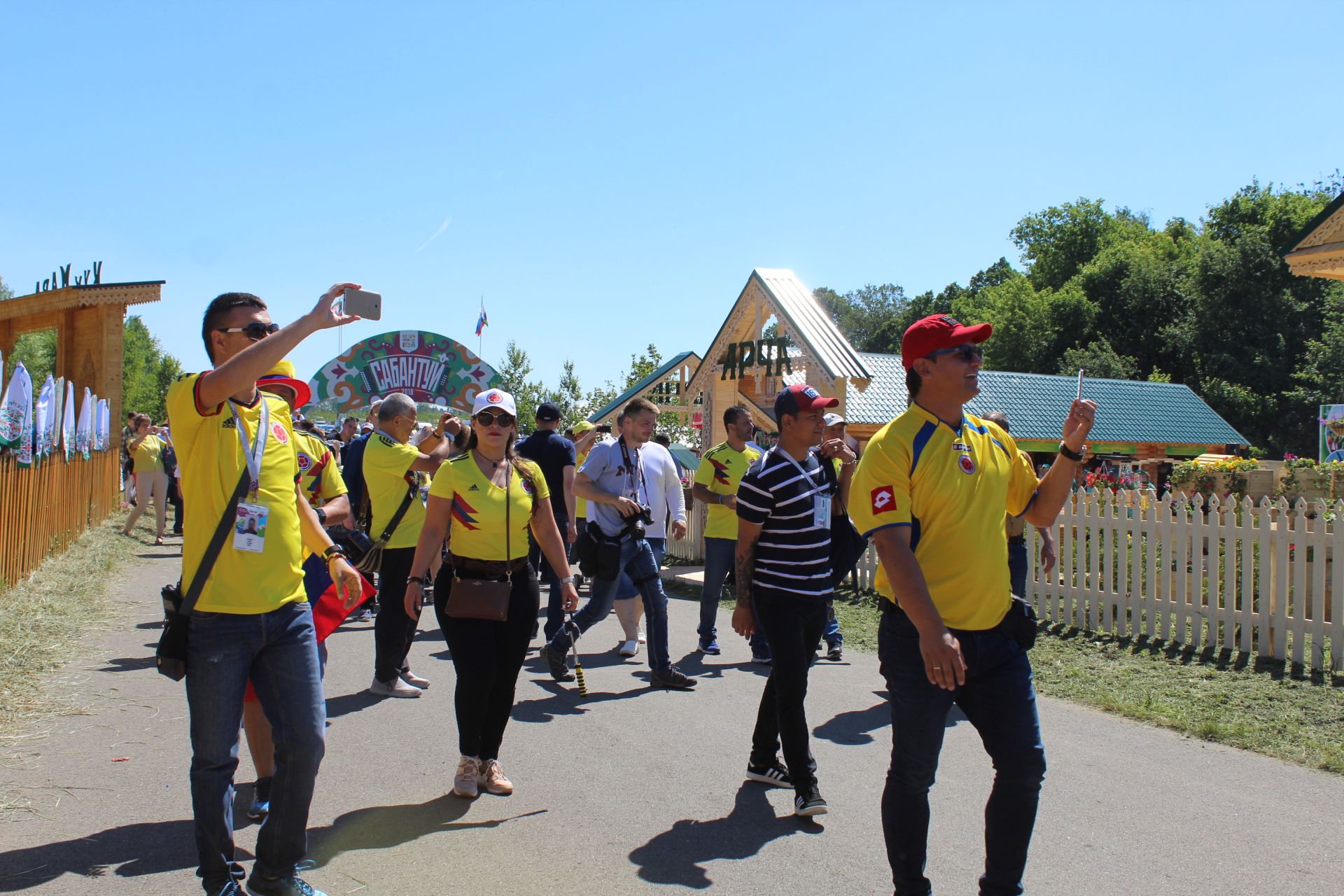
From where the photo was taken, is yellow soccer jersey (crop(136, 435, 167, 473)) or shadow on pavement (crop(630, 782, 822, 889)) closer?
shadow on pavement (crop(630, 782, 822, 889))

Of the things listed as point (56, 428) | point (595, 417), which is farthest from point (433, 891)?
point (595, 417)

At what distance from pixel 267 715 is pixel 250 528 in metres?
0.61

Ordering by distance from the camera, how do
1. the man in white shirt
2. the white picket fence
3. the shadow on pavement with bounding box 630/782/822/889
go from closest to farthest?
the shadow on pavement with bounding box 630/782/822/889, the white picket fence, the man in white shirt

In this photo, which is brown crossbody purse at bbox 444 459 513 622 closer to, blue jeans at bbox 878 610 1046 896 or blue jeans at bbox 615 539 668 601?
blue jeans at bbox 878 610 1046 896

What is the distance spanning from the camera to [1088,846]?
3.97 meters

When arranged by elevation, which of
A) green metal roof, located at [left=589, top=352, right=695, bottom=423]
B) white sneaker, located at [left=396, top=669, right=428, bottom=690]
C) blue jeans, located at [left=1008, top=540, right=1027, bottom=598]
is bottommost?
white sneaker, located at [left=396, top=669, right=428, bottom=690]

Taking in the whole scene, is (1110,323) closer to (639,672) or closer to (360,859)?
(639,672)

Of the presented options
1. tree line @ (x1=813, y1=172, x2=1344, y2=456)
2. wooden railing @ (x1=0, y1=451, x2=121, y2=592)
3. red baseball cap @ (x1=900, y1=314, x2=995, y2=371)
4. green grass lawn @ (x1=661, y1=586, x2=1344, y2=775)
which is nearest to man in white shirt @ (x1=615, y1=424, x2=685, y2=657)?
green grass lawn @ (x1=661, y1=586, x2=1344, y2=775)

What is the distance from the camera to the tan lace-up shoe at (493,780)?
14.9 ft

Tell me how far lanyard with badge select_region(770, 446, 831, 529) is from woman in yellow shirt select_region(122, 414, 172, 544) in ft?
45.4

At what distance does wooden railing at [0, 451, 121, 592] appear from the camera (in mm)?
9023

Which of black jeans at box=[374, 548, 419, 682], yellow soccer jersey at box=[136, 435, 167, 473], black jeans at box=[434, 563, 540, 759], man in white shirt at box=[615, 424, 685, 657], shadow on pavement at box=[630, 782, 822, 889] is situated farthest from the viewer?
yellow soccer jersey at box=[136, 435, 167, 473]

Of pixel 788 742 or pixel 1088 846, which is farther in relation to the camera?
pixel 788 742

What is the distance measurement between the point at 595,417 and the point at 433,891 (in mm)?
17229
